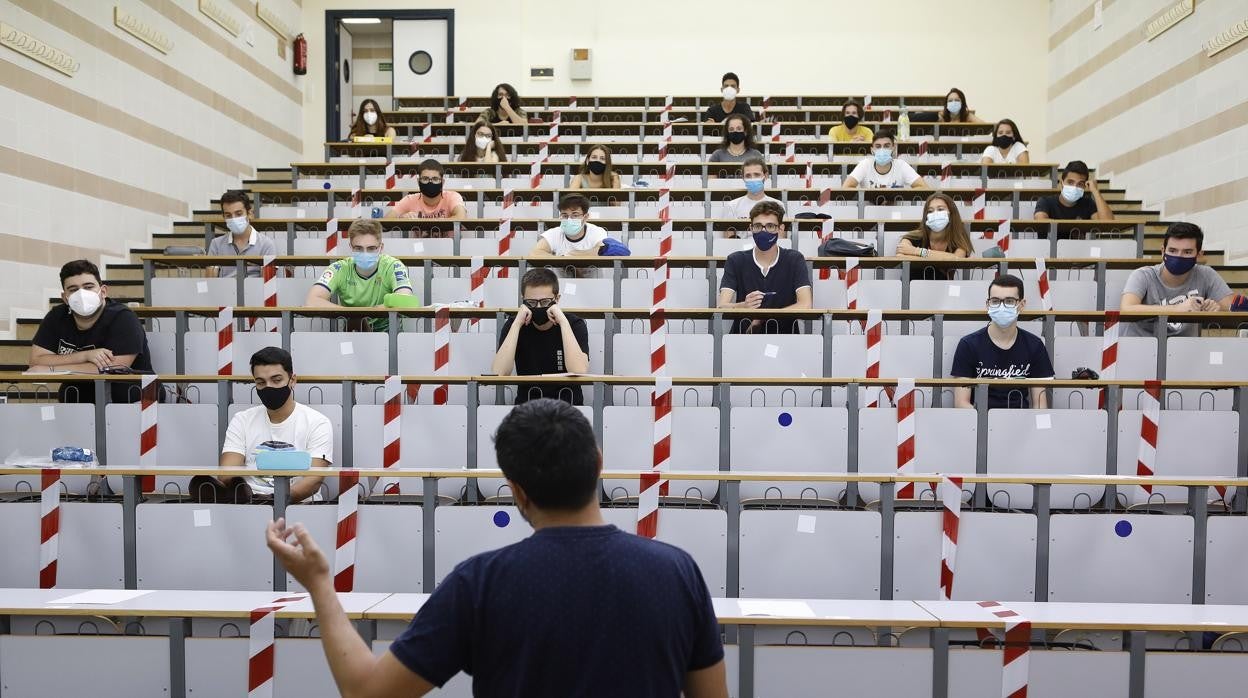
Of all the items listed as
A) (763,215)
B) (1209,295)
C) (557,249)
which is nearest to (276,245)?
(557,249)

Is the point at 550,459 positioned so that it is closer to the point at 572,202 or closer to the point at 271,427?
the point at 271,427

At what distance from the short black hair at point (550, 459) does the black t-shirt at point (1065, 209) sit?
7.12 m

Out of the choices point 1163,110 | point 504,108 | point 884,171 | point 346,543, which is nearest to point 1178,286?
point 884,171

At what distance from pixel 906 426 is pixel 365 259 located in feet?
10.4

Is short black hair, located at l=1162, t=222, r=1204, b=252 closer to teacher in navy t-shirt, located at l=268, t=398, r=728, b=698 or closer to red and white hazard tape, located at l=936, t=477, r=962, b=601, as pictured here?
red and white hazard tape, located at l=936, t=477, r=962, b=601

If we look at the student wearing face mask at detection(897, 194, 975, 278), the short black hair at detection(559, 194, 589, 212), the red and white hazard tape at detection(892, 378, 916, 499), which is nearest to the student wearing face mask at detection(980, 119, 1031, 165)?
the student wearing face mask at detection(897, 194, 975, 278)

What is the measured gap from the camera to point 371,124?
10.6 metres

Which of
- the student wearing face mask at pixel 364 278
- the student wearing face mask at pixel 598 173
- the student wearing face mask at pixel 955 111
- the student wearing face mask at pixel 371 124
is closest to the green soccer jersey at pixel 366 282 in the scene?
the student wearing face mask at pixel 364 278

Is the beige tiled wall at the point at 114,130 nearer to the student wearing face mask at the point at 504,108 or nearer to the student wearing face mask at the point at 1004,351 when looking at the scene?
the student wearing face mask at the point at 504,108

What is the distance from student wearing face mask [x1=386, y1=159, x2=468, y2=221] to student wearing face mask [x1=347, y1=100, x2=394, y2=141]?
3283 mm

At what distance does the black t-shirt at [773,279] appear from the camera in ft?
19.0

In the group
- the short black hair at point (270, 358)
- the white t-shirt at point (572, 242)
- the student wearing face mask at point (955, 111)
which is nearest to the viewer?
the short black hair at point (270, 358)

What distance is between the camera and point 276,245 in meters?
7.58

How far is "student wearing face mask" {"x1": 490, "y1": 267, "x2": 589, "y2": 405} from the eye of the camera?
484cm
